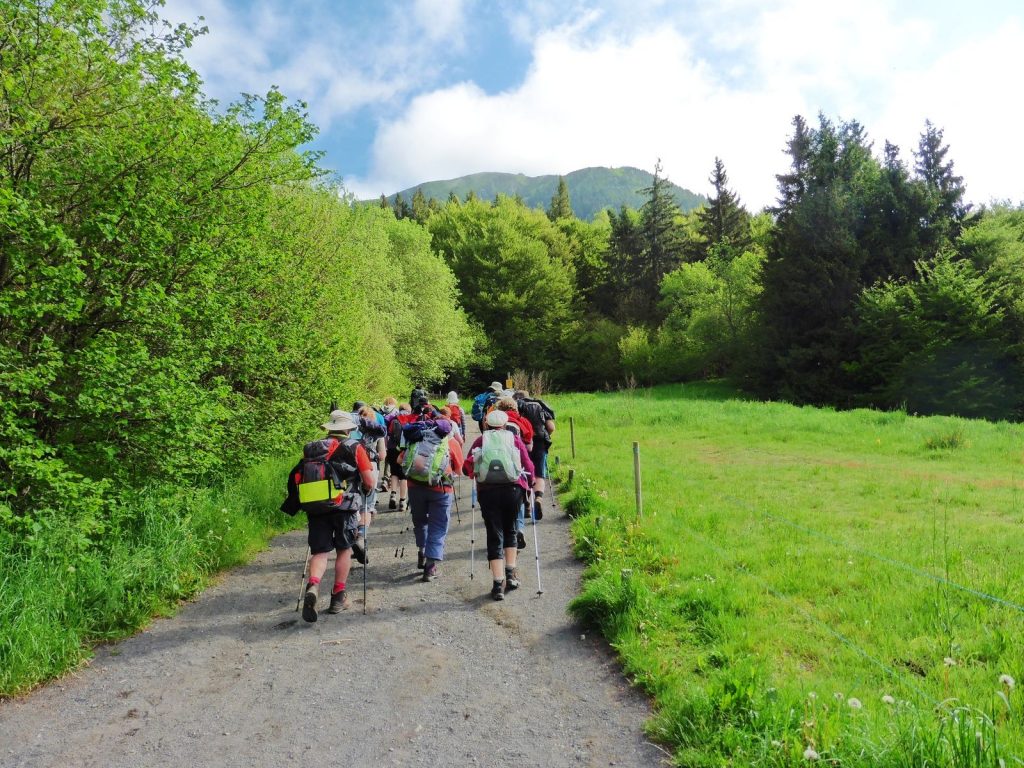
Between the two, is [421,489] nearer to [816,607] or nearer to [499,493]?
[499,493]

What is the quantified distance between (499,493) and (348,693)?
2.77 meters

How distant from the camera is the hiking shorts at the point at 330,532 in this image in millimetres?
6555

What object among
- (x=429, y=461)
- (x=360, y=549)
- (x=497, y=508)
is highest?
(x=429, y=461)

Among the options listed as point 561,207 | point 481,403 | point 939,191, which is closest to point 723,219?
point 939,191

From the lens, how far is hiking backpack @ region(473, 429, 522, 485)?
6.93 meters

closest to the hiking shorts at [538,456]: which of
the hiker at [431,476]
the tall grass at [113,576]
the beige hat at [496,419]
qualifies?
the hiker at [431,476]

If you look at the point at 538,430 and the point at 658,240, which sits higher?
the point at 658,240

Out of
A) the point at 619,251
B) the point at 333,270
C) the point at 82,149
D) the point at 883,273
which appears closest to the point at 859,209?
the point at 883,273

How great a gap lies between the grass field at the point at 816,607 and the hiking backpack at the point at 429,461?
223 centimetres

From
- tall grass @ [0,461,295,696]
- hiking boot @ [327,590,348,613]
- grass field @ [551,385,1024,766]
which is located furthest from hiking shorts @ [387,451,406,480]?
hiking boot @ [327,590,348,613]

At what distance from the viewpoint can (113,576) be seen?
6180 mm

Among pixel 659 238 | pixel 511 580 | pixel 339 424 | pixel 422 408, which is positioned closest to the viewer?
pixel 339 424

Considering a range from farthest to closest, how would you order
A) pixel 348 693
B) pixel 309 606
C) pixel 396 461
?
pixel 396 461
pixel 309 606
pixel 348 693

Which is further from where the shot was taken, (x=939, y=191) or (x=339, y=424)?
(x=939, y=191)
